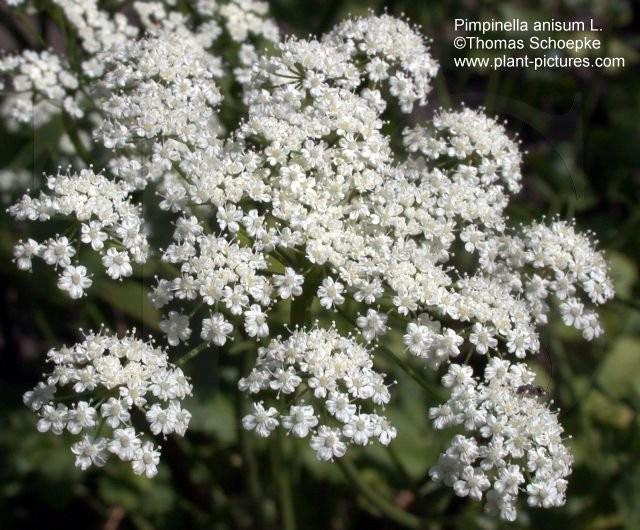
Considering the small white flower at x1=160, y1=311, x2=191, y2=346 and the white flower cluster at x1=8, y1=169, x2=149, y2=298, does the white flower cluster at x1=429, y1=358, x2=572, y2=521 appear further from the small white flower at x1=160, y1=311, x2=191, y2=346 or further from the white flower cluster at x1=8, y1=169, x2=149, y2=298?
the white flower cluster at x1=8, y1=169, x2=149, y2=298

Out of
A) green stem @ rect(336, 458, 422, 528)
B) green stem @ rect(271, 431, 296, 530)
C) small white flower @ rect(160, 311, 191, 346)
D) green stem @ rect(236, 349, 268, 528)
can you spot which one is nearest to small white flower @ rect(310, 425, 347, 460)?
small white flower @ rect(160, 311, 191, 346)

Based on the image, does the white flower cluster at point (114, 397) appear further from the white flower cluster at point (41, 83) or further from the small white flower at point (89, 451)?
the white flower cluster at point (41, 83)

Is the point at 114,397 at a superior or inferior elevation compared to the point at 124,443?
superior

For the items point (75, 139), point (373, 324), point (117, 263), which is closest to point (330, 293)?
point (373, 324)

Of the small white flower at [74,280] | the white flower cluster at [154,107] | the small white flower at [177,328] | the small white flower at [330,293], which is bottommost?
the small white flower at [177,328]

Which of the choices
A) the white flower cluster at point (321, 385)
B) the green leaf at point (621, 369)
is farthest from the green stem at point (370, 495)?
the green leaf at point (621, 369)

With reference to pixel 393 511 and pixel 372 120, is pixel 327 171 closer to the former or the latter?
pixel 372 120

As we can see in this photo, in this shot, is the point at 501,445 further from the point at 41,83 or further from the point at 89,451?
the point at 41,83
